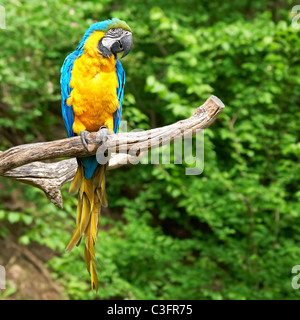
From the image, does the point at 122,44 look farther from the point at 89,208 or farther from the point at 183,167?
the point at 183,167

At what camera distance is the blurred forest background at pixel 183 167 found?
317 cm

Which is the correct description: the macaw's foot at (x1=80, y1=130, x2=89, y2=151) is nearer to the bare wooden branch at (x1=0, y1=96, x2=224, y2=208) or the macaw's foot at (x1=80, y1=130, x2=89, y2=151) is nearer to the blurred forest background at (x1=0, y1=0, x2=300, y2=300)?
the bare wooden branch at (x1=0, y1=96, x2=224, y2=208)

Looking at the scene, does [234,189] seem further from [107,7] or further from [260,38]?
[107,7]

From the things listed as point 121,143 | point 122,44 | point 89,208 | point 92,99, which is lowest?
point 89,208

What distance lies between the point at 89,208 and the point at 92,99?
0.52 meters

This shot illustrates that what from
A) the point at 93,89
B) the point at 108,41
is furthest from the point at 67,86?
the point at 108,41

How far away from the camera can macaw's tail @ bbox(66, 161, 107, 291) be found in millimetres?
2055

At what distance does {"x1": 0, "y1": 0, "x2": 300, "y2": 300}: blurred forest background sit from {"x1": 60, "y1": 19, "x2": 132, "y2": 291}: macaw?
0.81m

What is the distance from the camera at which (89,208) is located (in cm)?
207

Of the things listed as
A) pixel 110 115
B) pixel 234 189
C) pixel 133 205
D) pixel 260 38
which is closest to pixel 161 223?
pixel 133 205

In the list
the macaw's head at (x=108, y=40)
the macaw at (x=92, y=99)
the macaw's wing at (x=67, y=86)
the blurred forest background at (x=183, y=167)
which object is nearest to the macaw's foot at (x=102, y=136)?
the macaw at (x=92, y=99)

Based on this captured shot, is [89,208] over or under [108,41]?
under

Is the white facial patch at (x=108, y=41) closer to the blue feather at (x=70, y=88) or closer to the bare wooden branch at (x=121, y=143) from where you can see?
the blue feather at (x=70, y=88)

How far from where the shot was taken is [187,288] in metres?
3.38
